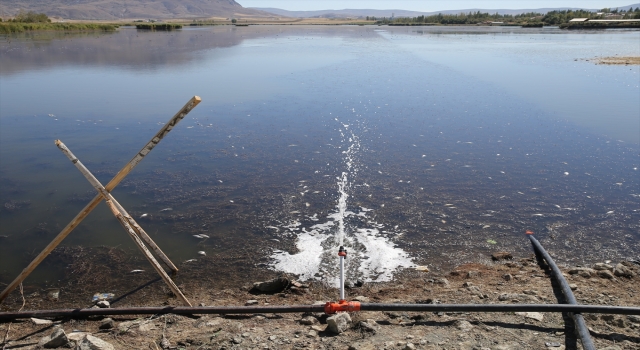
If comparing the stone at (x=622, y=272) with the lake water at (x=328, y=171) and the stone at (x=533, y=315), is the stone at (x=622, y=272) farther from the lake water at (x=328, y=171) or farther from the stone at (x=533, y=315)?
the stone at (x=533, y=315)

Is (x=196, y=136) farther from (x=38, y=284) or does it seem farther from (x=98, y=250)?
(x=38, y=284)

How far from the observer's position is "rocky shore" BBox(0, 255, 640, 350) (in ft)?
15.6

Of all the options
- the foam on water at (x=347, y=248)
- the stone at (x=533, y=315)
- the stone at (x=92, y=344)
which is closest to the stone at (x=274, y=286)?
the foam on water at (x=347, y=248)

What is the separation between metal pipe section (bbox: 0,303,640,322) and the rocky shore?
0.30ft

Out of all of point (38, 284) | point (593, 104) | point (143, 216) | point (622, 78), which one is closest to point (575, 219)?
point (143, 216)

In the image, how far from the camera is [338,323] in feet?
16.3

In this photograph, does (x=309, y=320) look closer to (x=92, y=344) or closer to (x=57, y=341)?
(x=92, y=344)

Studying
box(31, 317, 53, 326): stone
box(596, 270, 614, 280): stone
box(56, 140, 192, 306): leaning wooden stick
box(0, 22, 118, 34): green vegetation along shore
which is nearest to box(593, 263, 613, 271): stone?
box(596, 270, 614, 280): stone

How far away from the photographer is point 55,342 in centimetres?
478

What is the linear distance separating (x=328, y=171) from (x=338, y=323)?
604 cm

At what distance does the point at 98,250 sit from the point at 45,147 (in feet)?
20.3

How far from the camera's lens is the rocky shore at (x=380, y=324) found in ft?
15.6

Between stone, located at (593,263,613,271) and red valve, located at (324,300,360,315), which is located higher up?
red valve, located at (324,300,360,315)

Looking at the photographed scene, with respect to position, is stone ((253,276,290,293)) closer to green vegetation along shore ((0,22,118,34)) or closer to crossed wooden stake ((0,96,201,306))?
crossed wooden stake ((0,96,201,306))
